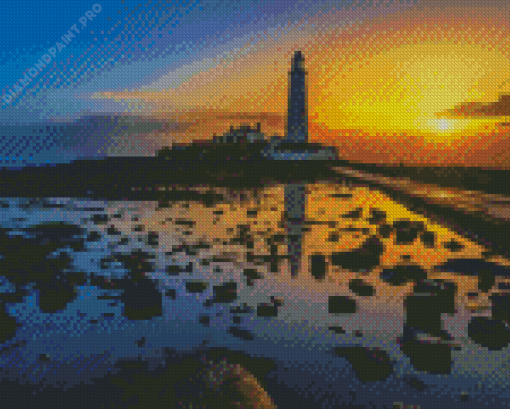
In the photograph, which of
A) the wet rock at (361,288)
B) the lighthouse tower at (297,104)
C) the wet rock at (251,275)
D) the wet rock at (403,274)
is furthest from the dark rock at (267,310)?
the lighthouse tower at (297,104)

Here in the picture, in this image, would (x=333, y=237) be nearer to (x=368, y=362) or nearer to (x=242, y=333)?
(x=242, y=333)

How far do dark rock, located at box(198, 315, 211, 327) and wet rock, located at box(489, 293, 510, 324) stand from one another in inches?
166

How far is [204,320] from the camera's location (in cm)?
598

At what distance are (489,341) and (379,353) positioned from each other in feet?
4.96

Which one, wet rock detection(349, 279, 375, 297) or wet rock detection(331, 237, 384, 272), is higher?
wet rock detection(331, 237, 384, 272)

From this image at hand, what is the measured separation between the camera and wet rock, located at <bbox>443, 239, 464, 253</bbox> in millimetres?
10297

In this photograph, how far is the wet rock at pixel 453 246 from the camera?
1030 cm

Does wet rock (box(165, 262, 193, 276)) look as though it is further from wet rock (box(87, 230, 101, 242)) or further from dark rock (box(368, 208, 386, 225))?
dark rock (box(368, 208, 386, 225))

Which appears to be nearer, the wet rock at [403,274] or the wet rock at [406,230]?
the wet rock at [403,274]

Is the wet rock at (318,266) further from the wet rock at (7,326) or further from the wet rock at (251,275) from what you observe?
the wet rock at (7,326)

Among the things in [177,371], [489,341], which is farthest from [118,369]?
[489,341]

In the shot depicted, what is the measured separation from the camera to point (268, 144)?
80.1m

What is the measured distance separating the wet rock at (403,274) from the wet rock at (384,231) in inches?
134

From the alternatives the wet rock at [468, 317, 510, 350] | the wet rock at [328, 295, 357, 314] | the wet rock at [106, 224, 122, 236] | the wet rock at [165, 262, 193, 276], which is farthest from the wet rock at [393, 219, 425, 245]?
the wet rock at [106, 224, 122, 236]
